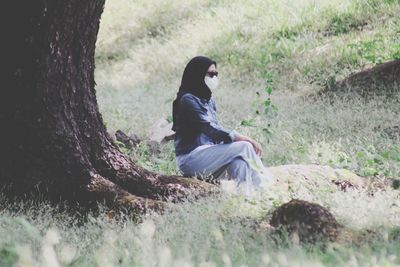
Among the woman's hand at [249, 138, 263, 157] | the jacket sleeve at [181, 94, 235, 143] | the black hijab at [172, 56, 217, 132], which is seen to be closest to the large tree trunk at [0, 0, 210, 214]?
the jacket sleeve at [181, 94, 235, 143]

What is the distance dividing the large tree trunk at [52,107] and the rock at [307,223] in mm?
1309

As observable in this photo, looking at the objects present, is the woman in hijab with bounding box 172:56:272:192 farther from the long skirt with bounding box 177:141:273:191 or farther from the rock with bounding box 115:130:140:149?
the rock with bounding box 115:130:140:149

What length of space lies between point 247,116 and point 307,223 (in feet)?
23.8

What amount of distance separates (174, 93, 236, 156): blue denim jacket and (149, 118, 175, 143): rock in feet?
9.39

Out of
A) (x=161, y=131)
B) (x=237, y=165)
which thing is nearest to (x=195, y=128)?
(x=237, y=165)

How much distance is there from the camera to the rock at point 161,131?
10.8 meters

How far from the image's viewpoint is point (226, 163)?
7539 mm

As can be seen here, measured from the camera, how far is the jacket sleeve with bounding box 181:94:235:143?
25.2 ft

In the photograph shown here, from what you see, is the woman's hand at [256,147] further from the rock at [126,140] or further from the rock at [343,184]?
the rock at [126,140]

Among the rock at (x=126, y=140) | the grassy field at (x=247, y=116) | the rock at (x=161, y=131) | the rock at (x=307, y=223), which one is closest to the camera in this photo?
the grassy field at (x=247, y=116)

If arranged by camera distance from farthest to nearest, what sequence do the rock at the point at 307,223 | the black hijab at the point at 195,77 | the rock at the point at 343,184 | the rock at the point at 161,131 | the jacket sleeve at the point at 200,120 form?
the rock at the point at 161,131, the black hijab at the point at 195,77, the jacket sleeve at the point at 200,120, the rock at the point at 343,184, the rock at the point at 307,223

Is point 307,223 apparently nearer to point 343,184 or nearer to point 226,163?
point 343,184

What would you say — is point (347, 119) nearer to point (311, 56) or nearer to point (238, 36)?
point (311, 56)

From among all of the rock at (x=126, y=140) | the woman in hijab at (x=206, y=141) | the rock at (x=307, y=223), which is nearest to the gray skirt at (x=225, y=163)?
the woman in hijab at (x=206, y=141)
